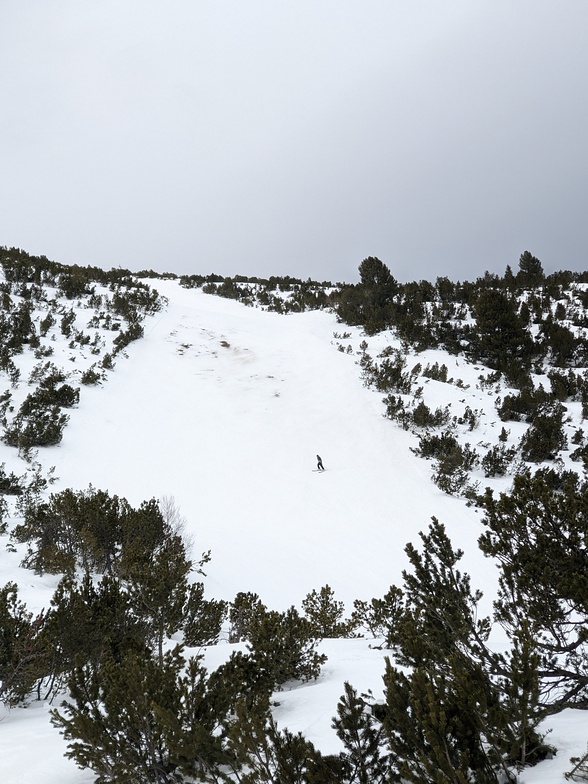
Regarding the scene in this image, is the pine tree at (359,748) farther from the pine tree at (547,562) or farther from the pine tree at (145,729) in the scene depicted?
the pine tree at (547,562)

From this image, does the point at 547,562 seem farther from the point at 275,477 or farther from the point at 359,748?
the point at 275,477

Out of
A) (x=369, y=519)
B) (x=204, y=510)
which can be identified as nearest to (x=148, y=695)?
(x=204, y=510)

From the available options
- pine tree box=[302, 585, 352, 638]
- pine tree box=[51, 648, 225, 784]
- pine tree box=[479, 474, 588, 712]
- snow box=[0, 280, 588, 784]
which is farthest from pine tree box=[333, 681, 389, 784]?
pine tree box=[302, 585, 352, 638]

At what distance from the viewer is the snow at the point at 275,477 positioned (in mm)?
4688

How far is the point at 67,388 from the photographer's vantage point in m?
16.4

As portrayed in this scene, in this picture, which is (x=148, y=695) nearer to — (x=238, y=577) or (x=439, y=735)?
(x=439, y=735)

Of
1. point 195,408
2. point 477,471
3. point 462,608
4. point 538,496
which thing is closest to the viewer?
point 538,496

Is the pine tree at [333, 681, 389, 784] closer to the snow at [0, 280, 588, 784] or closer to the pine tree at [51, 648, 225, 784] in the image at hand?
the snow at [0, 280, 588, 784]

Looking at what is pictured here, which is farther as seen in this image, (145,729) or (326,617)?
(326,617)

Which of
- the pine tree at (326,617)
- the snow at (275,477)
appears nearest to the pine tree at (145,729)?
the snow at (275,477)

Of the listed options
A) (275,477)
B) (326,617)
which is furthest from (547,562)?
(275,477)

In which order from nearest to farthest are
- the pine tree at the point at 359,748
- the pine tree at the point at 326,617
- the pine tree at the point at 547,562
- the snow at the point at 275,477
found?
the pine tree at the point at 359,748
the pine tree at the point at 547,562
the snow at the point at 275,477
the pine tree at the point at 326,617

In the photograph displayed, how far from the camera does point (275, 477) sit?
15.2m

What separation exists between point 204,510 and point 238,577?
3412 mm
